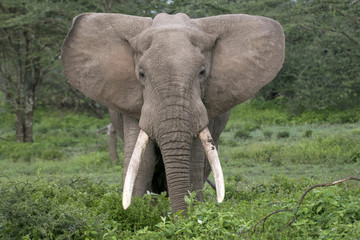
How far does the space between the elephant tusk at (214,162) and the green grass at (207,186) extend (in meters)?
0.15

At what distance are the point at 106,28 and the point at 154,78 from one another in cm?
104

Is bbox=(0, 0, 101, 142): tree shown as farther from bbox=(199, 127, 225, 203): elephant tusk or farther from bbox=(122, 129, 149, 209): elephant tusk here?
bbox=(199, 127, 225, 203): elephant tusk

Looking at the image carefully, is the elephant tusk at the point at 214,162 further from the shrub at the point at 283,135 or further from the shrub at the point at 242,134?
the shrub at the point at 242,134

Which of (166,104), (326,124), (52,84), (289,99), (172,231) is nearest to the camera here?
(172,231)

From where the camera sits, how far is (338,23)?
1290 cm

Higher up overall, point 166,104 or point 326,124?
point 166,104

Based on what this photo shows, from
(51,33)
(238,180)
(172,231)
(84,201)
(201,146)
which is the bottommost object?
(51,33)

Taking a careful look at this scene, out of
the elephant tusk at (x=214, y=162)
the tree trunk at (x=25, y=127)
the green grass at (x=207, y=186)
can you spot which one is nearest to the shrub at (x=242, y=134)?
the green grass at (x=207, y=186)

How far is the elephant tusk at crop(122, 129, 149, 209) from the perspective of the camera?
4.76 metres

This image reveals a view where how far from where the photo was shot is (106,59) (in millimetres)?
5781

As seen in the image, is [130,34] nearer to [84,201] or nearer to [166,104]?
[166,104]

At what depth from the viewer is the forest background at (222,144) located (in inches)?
177

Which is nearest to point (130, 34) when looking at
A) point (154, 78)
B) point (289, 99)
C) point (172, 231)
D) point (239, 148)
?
point (154, 78)

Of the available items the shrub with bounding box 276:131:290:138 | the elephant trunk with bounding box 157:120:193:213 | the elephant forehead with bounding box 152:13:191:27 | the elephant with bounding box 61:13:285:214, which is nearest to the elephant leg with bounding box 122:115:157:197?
the elephant with bounding box 61:13:285:214
